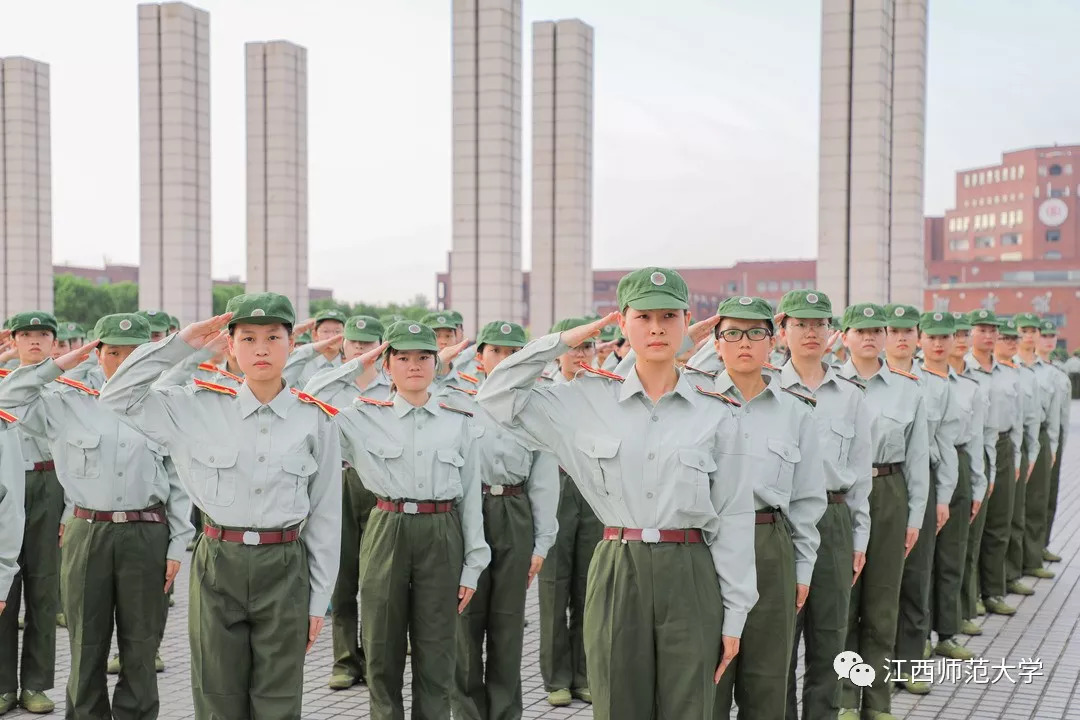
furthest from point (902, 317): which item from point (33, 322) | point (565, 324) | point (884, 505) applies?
point (33, 322)

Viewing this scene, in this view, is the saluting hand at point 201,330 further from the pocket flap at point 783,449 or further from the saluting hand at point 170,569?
the pocket flap at point 783,449

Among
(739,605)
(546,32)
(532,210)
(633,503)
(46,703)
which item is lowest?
(46,703)

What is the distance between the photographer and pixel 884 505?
6.56m

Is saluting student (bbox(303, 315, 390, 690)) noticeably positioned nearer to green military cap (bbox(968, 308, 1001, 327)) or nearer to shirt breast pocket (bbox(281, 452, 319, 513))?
shirt breast pocket (bbox(281, 452, 319, 513))

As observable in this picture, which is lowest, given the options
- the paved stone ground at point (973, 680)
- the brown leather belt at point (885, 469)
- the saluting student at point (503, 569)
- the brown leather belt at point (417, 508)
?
the paved stone ground at point (973, 680)

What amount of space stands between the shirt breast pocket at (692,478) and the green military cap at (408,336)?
2.06 metres

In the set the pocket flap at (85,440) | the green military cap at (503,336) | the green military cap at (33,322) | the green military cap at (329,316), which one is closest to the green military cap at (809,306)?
the green military cap at (503,336)

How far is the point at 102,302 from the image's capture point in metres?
49.9

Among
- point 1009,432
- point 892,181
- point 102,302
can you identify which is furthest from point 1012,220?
point 1009,432

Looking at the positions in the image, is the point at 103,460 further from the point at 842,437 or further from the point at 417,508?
the point at 842,437

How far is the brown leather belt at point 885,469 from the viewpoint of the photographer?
6.66 m

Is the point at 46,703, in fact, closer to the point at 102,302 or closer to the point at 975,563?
the point at 975,563

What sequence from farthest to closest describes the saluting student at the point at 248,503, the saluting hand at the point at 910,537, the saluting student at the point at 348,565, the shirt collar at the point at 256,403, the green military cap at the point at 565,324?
the green military cap at the point at 565,324
the saluting student at the point at 348,565
the saluting hand at the point at 910,537
the shirt collar at the point at 256,403
the saluting student at the point at 248,503

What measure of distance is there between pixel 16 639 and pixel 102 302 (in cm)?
4630
